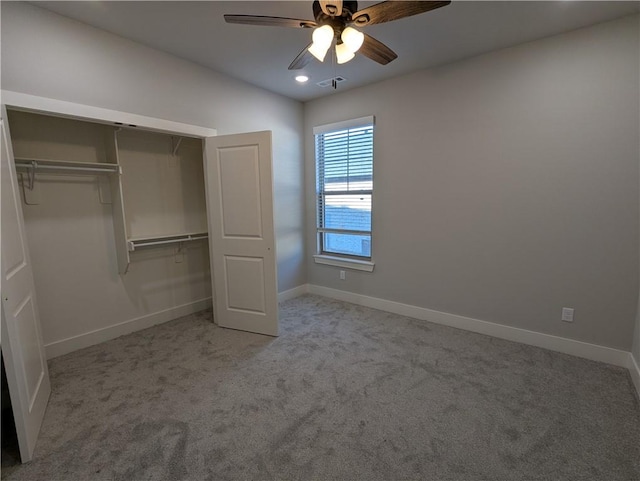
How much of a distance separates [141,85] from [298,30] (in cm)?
148

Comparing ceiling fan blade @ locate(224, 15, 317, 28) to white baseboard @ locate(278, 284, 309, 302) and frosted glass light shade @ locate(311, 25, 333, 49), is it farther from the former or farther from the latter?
white baseboard @ locate(278, 284, 309, 302)

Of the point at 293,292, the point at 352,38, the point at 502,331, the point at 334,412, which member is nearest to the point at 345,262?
the point at 293,292

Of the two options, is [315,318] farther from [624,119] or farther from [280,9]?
[624,119]

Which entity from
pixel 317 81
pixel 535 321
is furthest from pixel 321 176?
pixel 535 321

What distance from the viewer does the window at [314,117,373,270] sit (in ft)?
12.4

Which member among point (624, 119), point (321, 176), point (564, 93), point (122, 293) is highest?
point (564, 93)

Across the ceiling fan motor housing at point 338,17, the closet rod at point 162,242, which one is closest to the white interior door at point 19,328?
the closet rod at point 162,242

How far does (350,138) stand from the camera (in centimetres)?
388

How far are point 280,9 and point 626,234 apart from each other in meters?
3.17

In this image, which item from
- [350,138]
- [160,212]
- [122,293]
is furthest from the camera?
[350,138]

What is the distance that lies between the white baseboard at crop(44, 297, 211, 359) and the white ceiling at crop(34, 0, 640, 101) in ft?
8.75

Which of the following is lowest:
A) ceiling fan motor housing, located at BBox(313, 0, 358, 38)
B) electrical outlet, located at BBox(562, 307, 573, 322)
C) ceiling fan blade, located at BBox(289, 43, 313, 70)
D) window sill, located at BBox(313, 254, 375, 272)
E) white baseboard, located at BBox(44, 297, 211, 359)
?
white baseboard, located at BBox(44, 297, 211, 359)

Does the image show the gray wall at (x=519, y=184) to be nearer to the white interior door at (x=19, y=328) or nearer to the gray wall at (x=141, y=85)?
the gray wall at (x=141, y=85)

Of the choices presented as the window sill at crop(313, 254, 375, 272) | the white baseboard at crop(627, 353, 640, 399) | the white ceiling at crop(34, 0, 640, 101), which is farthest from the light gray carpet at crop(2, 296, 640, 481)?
the white ceiling at crop(34, 0, 640, 101)
